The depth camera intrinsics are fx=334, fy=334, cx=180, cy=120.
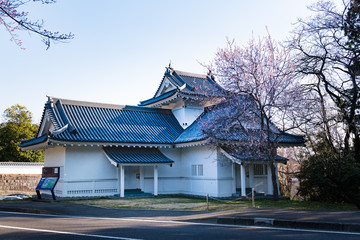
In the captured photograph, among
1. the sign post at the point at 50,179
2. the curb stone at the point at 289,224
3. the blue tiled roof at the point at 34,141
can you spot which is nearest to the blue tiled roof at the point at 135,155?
the sign post at the point at 50,179

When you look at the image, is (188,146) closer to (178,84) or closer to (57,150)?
(178,84)

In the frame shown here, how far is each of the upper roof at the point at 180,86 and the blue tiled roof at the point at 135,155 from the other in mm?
4993

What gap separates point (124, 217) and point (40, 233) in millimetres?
4597

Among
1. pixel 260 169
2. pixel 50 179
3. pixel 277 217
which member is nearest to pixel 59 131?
pixel 50 179

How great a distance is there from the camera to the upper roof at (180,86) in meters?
26.5

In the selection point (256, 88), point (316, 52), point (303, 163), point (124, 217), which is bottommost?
point (124, 217)

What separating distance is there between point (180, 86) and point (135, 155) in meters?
7.47

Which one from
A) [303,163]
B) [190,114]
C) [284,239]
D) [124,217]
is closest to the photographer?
[284,239]

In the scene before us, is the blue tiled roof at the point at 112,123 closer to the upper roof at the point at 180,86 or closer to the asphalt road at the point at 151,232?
the upper roof at the point at 180,86

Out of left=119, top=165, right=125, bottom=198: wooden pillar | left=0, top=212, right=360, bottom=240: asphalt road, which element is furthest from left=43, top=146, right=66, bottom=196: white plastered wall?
left=0, top=212, right=360, bottom=240: asphalt road

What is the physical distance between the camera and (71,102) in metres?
24.9

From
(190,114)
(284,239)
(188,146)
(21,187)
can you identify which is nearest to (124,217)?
(284,239)

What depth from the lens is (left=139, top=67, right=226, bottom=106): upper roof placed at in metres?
26.5

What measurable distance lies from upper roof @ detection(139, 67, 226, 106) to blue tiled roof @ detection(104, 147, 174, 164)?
16.4 feet
